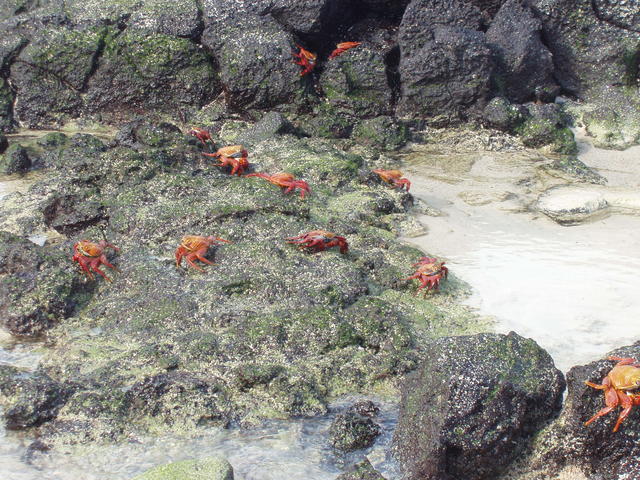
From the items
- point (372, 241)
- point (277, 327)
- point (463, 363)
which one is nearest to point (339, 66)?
point (372, 241)

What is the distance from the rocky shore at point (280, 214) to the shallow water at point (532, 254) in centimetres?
33

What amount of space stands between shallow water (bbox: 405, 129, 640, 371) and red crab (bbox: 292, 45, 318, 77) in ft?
6.96

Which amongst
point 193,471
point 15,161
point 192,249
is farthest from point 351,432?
point 15,161

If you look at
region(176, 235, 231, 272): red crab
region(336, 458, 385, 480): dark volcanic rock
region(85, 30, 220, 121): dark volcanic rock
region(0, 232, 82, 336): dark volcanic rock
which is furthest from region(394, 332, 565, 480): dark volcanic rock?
region(85, 30, 220, 121): dark volcanic rock

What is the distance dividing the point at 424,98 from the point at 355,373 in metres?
6.05

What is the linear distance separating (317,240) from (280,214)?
73 cm

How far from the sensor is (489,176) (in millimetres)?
8781

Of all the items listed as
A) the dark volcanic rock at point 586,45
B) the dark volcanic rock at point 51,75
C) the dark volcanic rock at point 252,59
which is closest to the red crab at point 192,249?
the dark volcanic rock at point 252,59

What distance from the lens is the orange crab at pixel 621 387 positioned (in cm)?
378

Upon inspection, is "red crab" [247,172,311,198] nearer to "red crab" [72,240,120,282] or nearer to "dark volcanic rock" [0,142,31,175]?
"red crab" [72,240,120,282]

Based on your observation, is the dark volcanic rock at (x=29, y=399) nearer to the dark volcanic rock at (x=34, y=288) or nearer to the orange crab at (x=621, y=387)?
the dark volcanic rock at (x=34, y=288)

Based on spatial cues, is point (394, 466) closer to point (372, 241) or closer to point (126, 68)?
point (372, 241)

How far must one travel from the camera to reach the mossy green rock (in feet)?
12.3

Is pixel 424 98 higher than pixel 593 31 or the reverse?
the reverse
